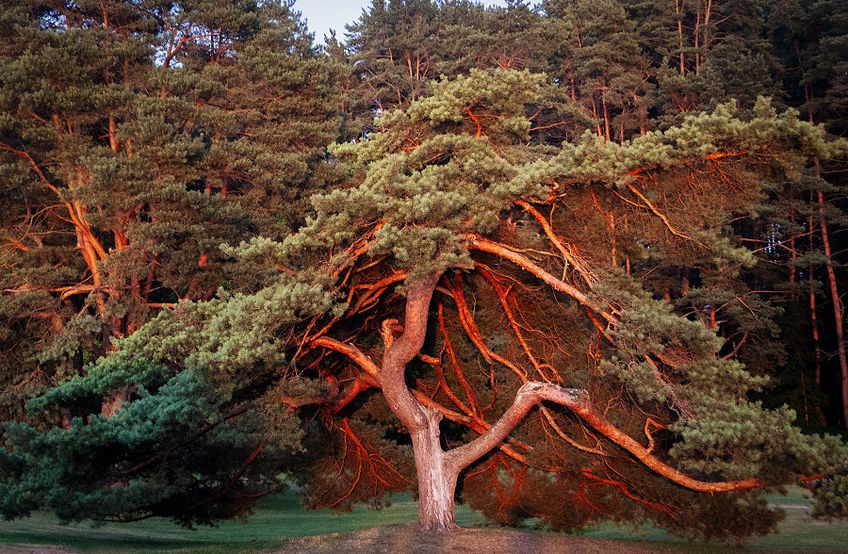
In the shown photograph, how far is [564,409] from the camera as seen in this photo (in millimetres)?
10586

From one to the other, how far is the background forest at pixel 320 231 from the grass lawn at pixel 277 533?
2.92 feet

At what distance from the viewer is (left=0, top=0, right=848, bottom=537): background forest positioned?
8.28m

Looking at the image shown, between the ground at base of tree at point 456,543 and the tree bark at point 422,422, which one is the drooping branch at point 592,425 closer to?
the tree bark at point 422,422

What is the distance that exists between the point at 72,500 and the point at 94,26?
15067mm

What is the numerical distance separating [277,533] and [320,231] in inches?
338

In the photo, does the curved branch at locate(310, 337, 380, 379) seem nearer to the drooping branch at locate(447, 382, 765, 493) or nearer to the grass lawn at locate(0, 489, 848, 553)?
the drooping branch at locate(447, 382, 765, 493)

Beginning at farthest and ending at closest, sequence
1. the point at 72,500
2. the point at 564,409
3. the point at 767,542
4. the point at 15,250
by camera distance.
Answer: the point at 15,250
the point at 767,542
the point at 564,409
the point at 72,500

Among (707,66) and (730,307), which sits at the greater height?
(707,66)

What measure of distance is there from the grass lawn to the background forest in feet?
2.92

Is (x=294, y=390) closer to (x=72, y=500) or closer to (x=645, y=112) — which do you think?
(x=72, y=500)

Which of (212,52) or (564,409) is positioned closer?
(564,409)

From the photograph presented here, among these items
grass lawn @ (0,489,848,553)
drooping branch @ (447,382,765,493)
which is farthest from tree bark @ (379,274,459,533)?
grass lawn @ (0,489,848,553)

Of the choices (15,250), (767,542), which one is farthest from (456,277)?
(15,250)

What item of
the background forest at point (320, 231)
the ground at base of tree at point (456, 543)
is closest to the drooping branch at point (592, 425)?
the background forest at point (320, 231)
